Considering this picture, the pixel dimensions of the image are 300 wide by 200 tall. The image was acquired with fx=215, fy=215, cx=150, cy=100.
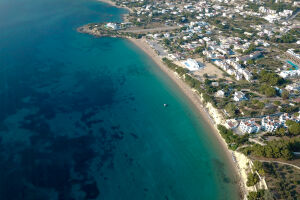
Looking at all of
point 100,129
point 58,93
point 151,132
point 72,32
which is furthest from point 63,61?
point 151,132

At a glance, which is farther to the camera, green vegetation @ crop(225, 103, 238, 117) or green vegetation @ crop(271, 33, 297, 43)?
green vegetation @ crop(271, 33, 297, 43)

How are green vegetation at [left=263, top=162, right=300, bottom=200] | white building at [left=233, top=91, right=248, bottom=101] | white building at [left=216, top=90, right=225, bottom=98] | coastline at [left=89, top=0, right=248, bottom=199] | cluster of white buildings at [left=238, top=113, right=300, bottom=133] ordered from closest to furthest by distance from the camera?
1. green vegetation at [left=263, top=162, right=300, bottom=200]
2. coastline at [left=89, top=0, right=248, bottom=199]
3. cluster of white buildings at [left=238, top=113, right=300, bottom=133]
4. white building at [left=233, top=91, right=248, bottom=101]
5. white building at [left=216, top=90, right=225, bottom=98]

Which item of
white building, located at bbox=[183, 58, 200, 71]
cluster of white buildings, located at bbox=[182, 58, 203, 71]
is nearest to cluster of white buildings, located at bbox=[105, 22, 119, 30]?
cluster of white buildings, located at bbox=[182, 58, 203, 71]

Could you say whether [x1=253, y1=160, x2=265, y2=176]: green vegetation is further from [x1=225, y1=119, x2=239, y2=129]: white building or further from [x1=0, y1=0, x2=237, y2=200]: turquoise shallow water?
[x1=225, y1=119, x2=239, y2=129]: white building

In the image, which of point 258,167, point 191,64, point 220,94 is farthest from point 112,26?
point 258,167

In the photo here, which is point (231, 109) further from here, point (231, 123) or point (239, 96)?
point (239, 96)

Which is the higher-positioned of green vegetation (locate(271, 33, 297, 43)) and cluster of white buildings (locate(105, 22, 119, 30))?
cluster of white buildings (locate(105, 22, 119, 30))
